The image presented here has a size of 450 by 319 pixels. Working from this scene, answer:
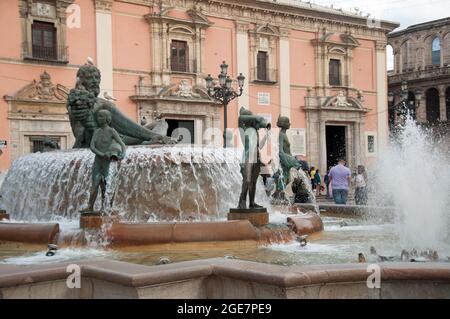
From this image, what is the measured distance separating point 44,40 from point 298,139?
37.5ft

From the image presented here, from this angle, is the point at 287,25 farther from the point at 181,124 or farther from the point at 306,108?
the point at 181,124

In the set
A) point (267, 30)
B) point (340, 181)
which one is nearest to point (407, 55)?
point (267, 30)

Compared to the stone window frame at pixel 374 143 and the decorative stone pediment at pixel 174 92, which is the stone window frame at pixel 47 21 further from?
the stone window frame at pixel 374 143

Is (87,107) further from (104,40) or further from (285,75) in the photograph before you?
(285,75)

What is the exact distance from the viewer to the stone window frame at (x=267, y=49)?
24.7m

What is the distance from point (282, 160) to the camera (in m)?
8.66

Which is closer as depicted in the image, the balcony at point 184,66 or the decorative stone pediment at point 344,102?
the balcony at point 184,66

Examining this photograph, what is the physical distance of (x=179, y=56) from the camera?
2294 centimetres

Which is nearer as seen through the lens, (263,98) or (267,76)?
(263,98)

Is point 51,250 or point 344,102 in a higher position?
point 344,102

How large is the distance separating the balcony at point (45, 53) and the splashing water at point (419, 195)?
47.9 feet

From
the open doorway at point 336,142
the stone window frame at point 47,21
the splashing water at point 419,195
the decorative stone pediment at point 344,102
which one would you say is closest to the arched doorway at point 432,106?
the decorative stone pediment at point 344,102

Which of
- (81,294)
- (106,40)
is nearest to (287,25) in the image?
(106,40)
